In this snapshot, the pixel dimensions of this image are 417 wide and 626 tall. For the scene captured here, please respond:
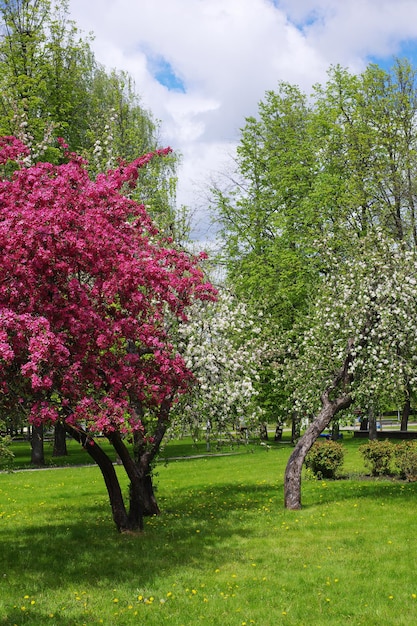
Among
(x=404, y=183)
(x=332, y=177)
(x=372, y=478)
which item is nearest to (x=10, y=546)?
(x=372, y=478)

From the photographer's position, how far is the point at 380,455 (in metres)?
24.9

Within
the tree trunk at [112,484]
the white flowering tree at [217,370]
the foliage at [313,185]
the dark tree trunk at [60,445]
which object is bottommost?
the dark tree trunk at [60,445]

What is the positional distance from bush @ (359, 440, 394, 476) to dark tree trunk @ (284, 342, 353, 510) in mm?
6439

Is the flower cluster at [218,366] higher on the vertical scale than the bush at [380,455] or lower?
higher

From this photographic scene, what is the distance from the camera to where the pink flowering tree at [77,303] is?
11.5 m

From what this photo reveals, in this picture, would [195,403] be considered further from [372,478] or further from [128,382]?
[372,478]

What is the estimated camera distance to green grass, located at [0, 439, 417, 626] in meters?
10.4

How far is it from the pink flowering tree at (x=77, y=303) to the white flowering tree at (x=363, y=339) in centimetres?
621

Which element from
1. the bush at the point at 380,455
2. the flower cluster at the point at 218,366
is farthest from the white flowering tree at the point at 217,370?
the bush at the point at 380,455

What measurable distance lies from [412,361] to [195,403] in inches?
258

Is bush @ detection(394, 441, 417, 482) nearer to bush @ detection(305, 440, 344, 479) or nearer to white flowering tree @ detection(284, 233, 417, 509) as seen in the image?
bush @ detection(305, 440, 344, 479)

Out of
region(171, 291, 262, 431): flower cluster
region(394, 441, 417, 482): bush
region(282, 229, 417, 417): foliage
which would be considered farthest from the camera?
region(394, 441, 417, 482): bush

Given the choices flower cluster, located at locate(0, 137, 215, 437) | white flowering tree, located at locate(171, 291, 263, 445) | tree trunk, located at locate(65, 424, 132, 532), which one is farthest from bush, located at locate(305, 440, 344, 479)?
flower cluster, located at locate(0, 137, 215, 437)

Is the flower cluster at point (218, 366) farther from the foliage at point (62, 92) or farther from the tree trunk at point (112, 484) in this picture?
the foliage at point (62, 92)
